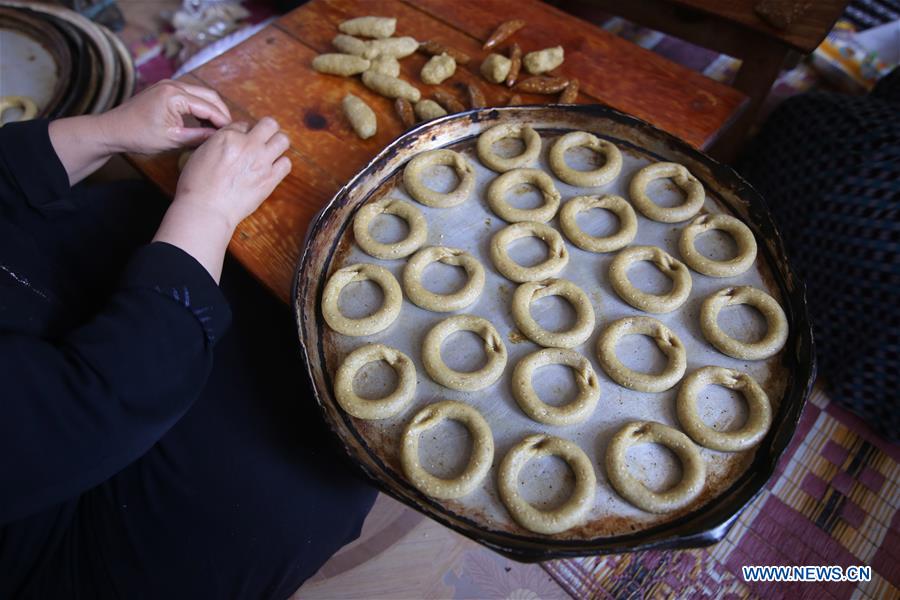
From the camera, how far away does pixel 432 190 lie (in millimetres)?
1452

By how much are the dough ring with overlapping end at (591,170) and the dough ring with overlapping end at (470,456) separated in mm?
670

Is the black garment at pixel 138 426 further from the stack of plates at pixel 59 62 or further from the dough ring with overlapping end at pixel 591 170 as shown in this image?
the stack of plates at pixel 59 62

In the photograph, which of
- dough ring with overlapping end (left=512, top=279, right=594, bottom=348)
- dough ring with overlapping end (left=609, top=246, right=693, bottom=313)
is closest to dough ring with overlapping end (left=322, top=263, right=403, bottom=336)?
dough ring with overlapping end (left=512, top=279, right=594, bottom=348)

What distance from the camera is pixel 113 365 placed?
95 cm

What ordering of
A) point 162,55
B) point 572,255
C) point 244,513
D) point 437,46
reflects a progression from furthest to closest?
point 162,55 < point 437,46 < point 572,255 < point 244,513

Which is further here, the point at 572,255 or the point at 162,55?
the point at 162,55

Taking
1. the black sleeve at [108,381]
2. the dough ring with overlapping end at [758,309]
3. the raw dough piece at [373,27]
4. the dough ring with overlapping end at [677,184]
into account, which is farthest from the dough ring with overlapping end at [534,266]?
the raw dough piece at [373,27]

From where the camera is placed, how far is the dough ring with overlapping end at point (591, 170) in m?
1.46

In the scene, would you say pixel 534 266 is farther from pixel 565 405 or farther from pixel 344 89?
pixel 344 89

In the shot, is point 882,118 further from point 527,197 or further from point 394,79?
point 394,79

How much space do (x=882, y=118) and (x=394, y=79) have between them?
154cm

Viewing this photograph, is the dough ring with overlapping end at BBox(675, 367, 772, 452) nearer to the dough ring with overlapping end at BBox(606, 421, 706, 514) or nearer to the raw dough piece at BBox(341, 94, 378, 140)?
the dough ring with overlapping end at BBox(606, 421, 706, 514)

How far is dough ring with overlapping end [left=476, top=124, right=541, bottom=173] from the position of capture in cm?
148

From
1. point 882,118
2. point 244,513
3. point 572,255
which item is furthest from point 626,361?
point 882,118
